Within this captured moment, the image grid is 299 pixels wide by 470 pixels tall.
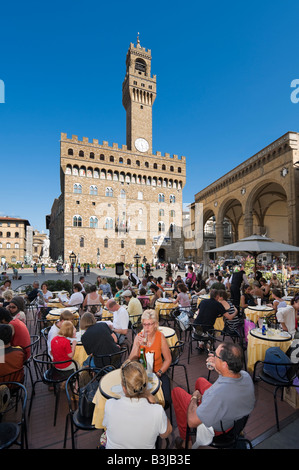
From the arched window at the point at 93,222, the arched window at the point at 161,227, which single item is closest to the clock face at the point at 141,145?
the arched window at the point at 161,227

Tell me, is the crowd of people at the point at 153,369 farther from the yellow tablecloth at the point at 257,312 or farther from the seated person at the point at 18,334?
the yellow tablecloth at the point at 257,312

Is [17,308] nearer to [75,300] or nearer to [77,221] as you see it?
[75,300]

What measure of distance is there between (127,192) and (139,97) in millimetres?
16083

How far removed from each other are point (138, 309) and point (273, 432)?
132 inches

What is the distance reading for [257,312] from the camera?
17.9 feet

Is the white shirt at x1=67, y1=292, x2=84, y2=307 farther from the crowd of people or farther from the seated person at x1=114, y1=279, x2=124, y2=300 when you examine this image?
the crowd of people

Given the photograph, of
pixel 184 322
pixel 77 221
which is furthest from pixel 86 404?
pixel 77 221

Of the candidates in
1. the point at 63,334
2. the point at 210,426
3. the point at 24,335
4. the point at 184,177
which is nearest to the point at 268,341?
the point at 210,426

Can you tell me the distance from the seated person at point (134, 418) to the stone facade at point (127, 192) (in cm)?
2949

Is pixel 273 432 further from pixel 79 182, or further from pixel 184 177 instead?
pixel 184 177

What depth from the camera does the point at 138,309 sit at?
17.9 feet

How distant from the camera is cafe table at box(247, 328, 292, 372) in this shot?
3.67 m

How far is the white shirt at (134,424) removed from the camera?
1.60m
